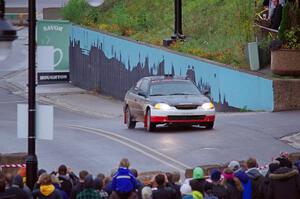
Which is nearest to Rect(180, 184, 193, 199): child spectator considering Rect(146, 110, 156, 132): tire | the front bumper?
the front bumper

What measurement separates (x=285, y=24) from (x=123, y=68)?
15483 millimetres

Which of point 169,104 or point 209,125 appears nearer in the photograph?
point 169,104

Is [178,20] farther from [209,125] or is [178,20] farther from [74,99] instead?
[209,125]

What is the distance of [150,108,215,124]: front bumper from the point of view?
2603 centimetres

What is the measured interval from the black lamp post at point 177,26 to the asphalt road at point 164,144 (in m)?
9.84

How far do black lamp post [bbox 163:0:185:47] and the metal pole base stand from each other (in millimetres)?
25767

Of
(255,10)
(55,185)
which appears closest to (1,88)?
(255,10)

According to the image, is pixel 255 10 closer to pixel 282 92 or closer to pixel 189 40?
pixel 189 40

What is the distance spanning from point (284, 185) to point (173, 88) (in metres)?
14.4

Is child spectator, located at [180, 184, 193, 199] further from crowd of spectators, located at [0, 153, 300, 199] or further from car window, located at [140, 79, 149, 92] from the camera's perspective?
car window, located at [140, 79, 149, 92]

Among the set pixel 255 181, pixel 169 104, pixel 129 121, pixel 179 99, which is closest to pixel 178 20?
pixel 129 121

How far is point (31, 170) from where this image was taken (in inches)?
540

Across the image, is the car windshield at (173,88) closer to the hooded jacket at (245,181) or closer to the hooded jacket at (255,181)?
the hooded jacket at (255,181)

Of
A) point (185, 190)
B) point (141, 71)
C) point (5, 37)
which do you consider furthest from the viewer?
point (141, 71)
